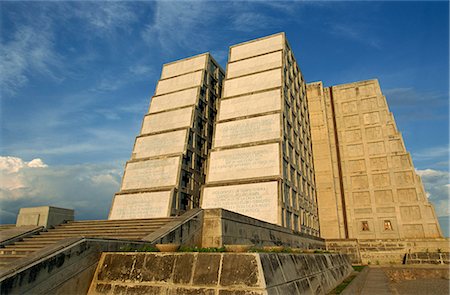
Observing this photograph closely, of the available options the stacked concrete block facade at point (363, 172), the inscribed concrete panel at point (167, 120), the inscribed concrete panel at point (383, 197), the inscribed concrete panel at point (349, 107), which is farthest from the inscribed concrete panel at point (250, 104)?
the inscribed concrete panel at point (383, 197)

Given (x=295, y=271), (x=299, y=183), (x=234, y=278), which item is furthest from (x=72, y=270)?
(x=299, y=183)

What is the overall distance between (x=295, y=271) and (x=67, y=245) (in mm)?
7182

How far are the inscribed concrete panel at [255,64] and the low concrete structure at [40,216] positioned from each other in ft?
95.8

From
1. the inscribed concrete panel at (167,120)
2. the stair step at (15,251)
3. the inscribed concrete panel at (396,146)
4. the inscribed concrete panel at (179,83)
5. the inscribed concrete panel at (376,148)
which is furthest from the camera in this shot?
the inscribed concrete panel at (376,148)

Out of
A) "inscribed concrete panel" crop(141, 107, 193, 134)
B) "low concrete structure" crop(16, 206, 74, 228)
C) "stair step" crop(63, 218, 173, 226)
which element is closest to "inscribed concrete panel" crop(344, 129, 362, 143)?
"inscribed concrete panel" crop(141, 107, 193, 134)

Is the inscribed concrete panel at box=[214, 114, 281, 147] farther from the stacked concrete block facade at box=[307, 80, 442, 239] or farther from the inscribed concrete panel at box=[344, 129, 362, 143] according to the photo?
the inscribed concrete panel at box=[344, 129, 362, 143]

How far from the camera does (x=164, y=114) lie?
40156 millimetres

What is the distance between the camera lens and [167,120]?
129 feet

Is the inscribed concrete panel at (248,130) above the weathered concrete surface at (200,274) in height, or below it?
above

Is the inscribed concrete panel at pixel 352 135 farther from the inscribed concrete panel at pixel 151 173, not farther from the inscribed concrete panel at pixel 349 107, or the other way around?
the inscribed concrete panel at pixel 151 173

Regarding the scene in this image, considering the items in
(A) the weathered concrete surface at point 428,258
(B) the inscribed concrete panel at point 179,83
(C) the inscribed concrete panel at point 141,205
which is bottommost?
(A) the weathered concrete surface at point 428,258

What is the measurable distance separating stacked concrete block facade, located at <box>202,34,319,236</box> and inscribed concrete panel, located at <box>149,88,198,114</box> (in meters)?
4.71

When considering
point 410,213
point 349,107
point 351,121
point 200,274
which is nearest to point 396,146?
point 351,121

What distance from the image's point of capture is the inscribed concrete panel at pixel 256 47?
138 ft
